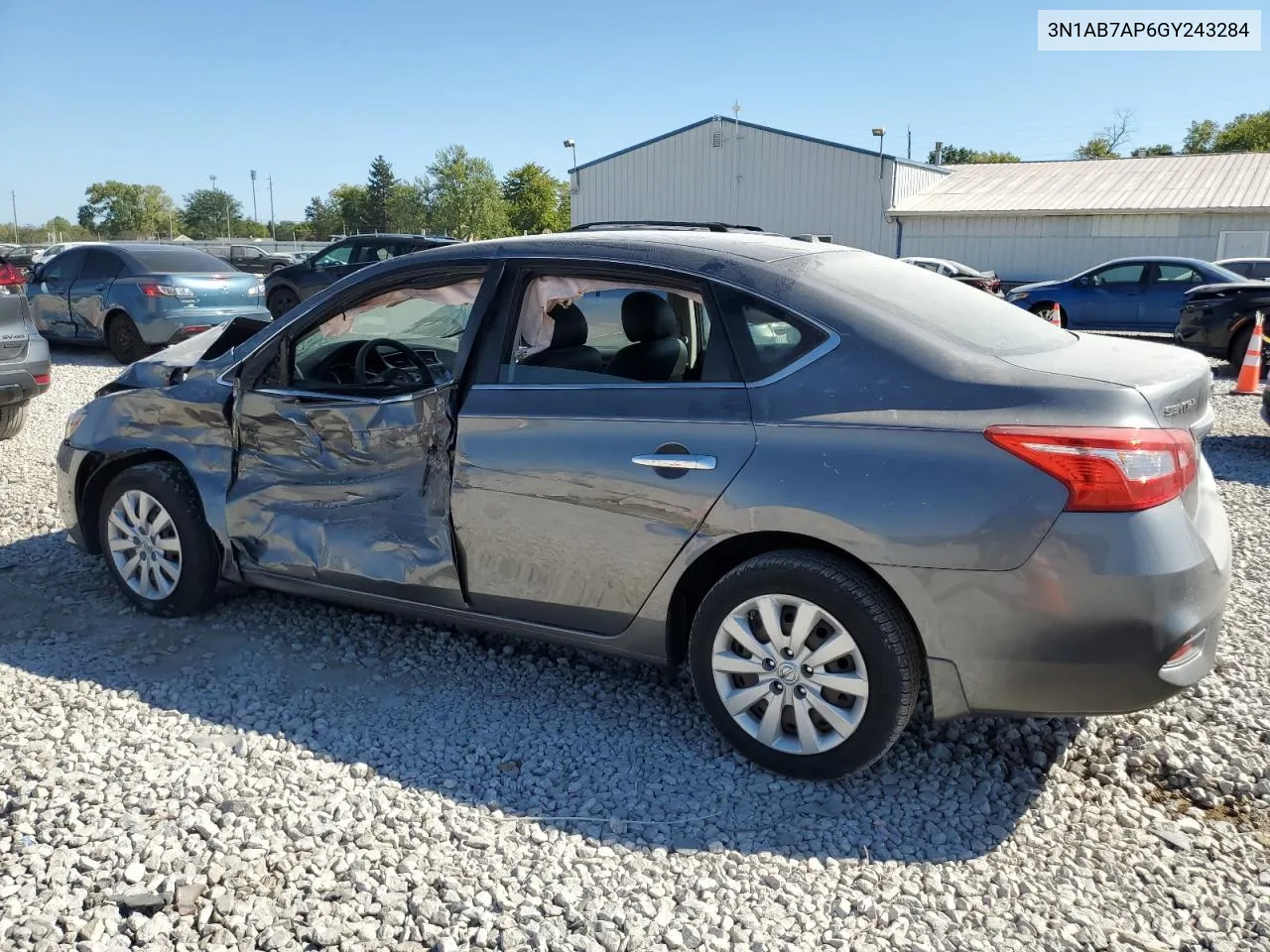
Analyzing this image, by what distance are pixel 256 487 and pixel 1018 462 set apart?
2.96m

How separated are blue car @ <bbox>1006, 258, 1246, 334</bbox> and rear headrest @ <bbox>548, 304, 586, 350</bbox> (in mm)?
15010

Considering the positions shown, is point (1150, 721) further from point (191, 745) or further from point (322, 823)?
point (191, 745)

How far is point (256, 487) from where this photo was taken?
13.8ft

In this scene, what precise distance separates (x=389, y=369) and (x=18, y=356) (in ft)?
15.9

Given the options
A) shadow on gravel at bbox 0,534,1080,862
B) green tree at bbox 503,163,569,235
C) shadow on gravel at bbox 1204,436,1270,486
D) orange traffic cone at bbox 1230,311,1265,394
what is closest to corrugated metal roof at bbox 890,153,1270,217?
orange traffic cone at bbox 1230,311,1265,394

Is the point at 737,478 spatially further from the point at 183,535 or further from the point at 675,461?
the point at 183,535

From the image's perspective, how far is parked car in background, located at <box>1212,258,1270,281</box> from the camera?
66.8ft

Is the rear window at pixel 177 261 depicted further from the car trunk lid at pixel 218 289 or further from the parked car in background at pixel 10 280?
the parked car in background at pixel 10 280

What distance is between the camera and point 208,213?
114000 mm

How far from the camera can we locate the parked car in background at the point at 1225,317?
1256 centimetres

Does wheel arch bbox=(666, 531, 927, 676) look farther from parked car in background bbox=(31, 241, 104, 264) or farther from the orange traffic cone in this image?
parked car in background bbox=(31, 241, 104, 264)

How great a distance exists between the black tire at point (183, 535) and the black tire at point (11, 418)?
4.06 meters

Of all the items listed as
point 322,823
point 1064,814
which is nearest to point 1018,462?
point 1064,814

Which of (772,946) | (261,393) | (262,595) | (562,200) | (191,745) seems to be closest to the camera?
(772,946)
